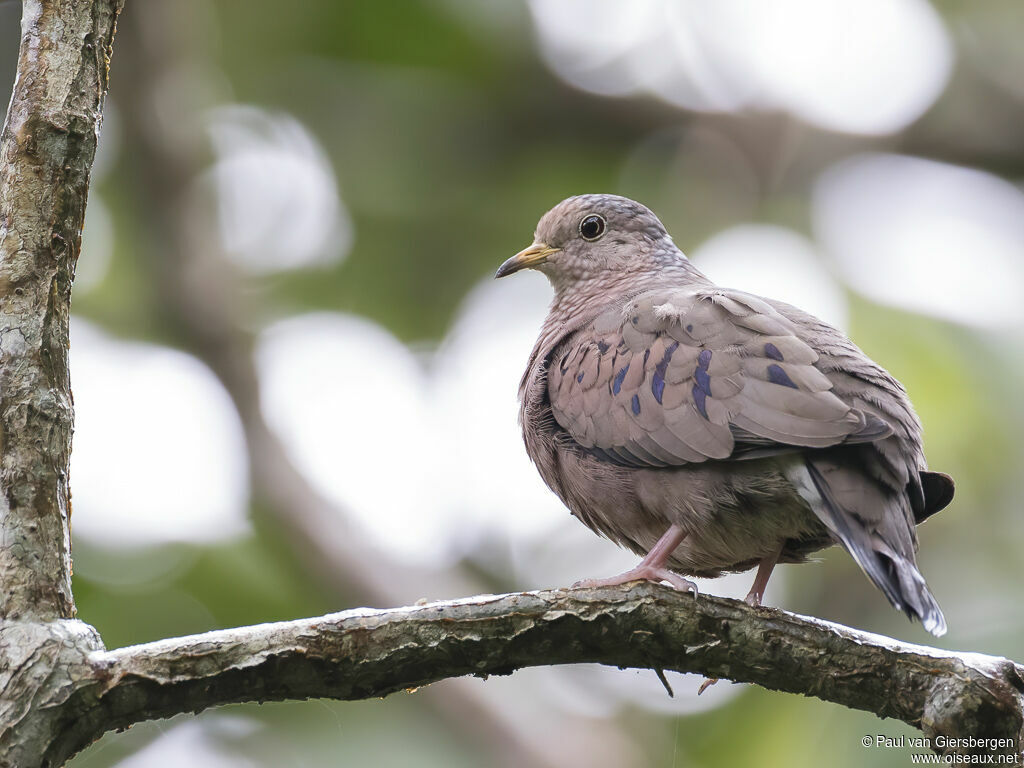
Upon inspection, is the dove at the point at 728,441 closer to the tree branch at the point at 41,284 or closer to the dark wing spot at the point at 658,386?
the dark wing spot at the point at 658,386

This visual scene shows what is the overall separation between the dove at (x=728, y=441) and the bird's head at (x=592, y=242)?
31.3 inches

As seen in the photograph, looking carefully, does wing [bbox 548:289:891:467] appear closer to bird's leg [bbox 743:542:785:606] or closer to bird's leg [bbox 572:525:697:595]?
bird's leg [bbox 572:525:697:595]

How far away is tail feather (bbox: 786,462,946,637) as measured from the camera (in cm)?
311

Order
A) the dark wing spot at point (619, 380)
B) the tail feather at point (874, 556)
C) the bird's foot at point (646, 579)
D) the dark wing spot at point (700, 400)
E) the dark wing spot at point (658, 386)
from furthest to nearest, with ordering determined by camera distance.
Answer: the dark wing spot at point (619, 380), the dark wing spot at point (658, 386), the dark wing spot at point (700, 400), the bird's foot at point (646, 579), the tail feather at point (874, 556)

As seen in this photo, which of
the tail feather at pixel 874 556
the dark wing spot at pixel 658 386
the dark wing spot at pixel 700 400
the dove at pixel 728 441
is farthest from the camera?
the dark wing spot at pixel 658 386

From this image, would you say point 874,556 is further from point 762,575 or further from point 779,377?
point 762,575

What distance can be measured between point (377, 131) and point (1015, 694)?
853 centimetres

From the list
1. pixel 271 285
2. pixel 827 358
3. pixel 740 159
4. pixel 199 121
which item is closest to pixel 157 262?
pixel 199 121

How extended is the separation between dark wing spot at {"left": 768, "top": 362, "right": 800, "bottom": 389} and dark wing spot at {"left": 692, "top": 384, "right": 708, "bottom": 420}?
22cm

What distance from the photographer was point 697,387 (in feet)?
12.7

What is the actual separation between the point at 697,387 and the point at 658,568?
0.61m

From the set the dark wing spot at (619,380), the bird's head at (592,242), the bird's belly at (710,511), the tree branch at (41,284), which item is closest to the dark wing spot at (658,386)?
the dark wing spot at (619,380)

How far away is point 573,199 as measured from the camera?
18.3 feet

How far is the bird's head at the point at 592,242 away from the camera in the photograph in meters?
5.43
